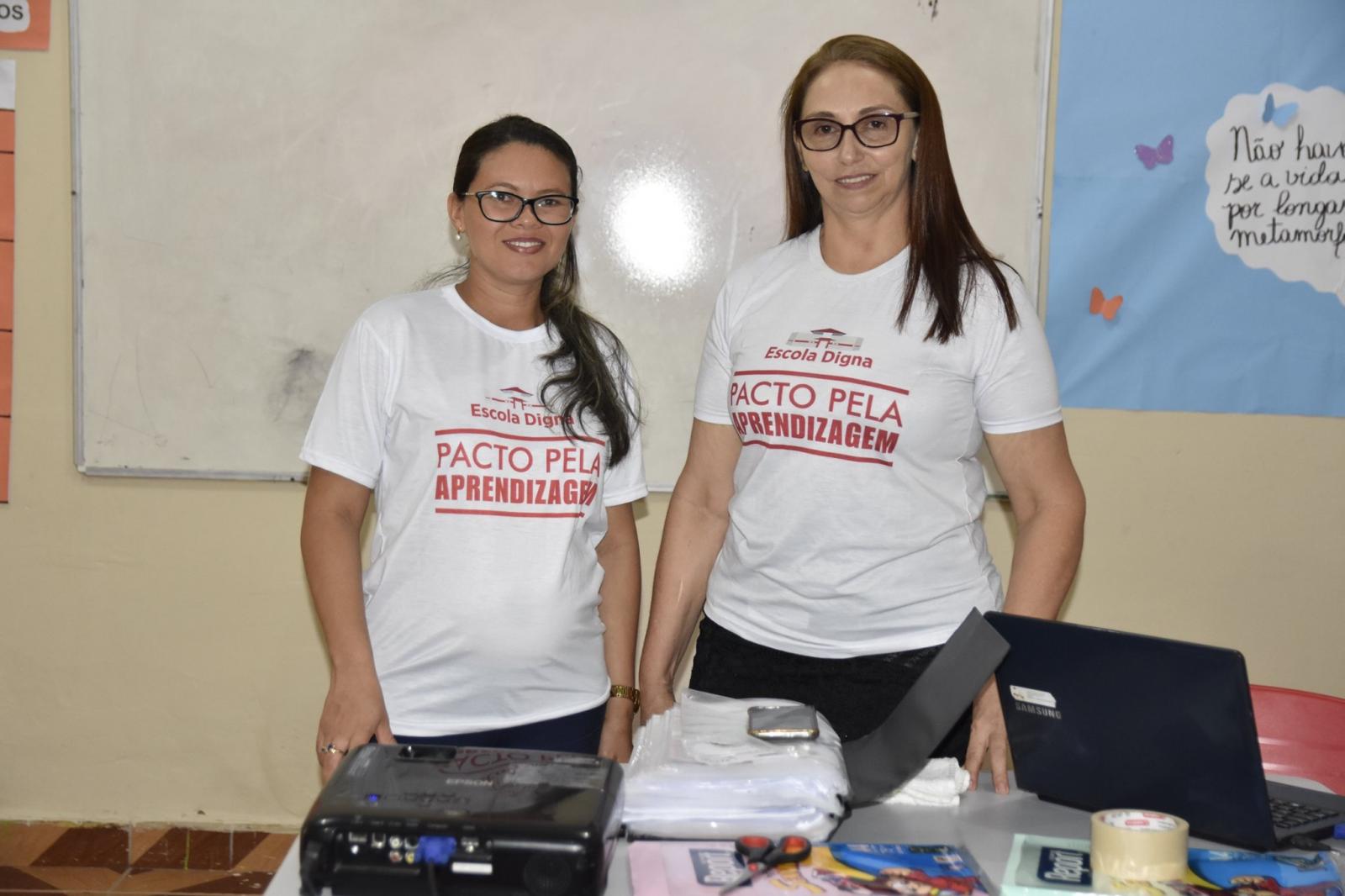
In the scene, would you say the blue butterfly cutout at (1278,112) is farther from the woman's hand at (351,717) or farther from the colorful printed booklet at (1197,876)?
the woman's hand at (351,717)

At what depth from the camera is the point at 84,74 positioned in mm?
2441

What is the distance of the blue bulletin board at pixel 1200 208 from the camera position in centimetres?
244

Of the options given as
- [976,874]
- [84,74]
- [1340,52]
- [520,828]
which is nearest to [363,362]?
[520,828]

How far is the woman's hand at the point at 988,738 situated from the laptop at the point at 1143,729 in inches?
4.4

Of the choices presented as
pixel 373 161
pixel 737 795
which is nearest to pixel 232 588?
pixel 373 161

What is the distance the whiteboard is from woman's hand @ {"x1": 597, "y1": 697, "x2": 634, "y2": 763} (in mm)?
1018

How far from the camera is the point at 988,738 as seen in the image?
1408 millimetres

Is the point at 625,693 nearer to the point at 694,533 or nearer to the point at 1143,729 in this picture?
the point at 694,533

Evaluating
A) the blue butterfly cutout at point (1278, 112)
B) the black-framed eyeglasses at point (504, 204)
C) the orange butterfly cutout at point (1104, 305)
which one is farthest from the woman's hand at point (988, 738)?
the blue butterfly cutout at point (1278, 112)

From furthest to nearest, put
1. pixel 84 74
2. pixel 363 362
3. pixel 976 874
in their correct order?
pixel 84 74, pixel 363 362, pixel 976 874

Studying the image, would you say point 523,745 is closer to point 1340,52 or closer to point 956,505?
point 956,505

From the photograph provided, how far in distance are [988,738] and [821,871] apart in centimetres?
43

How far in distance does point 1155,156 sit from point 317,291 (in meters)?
1.83

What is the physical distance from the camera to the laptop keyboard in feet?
3.94
